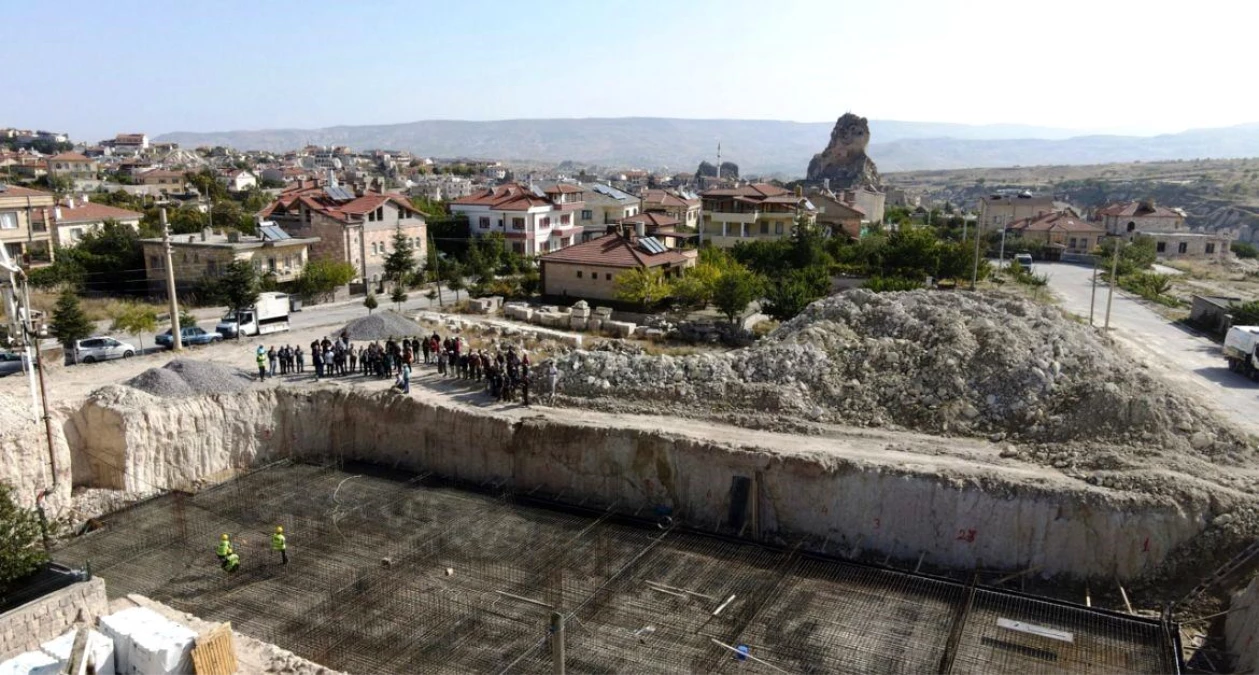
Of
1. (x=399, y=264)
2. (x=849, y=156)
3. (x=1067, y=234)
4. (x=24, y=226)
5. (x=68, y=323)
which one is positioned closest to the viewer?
(x=68, y=323)

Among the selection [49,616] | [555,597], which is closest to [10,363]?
[49,616]

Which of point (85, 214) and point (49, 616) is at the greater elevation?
point (85, 214)

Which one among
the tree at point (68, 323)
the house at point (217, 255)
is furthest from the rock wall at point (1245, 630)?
the house at point (217, 255)

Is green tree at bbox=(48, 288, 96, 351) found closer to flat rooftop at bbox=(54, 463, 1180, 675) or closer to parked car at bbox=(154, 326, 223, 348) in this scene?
parked car at bbox=(154, 326, 223, 348)

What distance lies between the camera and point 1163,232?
210 feet

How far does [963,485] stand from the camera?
1675 centimetres

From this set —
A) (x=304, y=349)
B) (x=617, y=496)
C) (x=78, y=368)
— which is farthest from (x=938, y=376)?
(x=78, y=368)

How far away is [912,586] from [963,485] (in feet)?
8.86

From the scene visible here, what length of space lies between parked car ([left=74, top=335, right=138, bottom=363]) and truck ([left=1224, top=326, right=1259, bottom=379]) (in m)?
34.2

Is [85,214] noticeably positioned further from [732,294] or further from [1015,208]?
[1015,208]

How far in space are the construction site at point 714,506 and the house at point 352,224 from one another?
74.4ft

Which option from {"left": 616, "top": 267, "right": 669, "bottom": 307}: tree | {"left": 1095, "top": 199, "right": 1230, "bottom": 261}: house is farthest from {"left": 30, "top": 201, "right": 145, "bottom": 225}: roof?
{"left": 1095, "top": 199, "right": 1230, "bottom": 261}: house

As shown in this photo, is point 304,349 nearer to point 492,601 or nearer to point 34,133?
point 492,601

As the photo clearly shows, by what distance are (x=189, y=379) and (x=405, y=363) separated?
5.47 m
